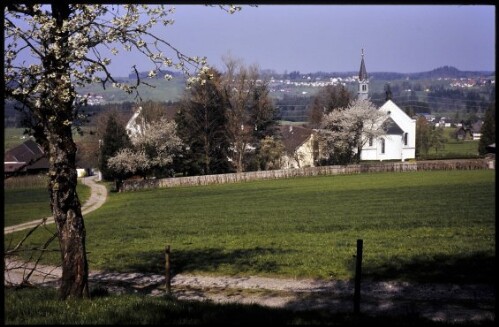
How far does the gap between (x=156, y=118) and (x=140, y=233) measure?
47177mm

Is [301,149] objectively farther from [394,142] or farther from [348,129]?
[394,142]

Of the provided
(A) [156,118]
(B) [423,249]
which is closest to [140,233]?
(B) [423,249]

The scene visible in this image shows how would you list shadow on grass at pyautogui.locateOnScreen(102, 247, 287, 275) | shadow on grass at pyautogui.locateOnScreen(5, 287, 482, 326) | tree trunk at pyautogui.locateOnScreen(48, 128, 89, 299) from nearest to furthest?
shadow on grass at pyautogui.locateOnScreen(5, 287, 482, 326)
tree trunk at pyautogui.locateOnScreen(48, 128, 89, 299)
shadow on grass at pyautogui.locateOnScreen(102, 247, 287, 275)

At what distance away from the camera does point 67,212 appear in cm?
870

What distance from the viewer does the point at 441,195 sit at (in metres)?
37.0

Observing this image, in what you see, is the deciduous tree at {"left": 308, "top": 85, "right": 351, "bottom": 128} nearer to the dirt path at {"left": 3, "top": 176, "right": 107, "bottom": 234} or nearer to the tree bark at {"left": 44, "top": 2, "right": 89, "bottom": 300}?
the dirt path at {"left": 3, "top": 176, "right": 107, "bottom": 234}

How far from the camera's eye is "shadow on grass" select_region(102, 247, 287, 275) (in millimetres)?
14794

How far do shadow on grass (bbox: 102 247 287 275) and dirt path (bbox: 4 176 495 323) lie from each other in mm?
811

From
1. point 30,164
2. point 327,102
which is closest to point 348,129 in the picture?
point 327,102

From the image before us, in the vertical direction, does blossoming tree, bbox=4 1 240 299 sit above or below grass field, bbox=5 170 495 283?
above

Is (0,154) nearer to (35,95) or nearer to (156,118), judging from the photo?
(35,95)

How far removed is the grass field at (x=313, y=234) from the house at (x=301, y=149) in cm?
3765

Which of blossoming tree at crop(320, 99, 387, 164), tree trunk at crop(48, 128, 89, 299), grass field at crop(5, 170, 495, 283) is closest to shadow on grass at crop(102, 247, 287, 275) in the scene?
grass field at crop(5, 170, 495, 283)

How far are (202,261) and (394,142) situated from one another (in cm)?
8583
